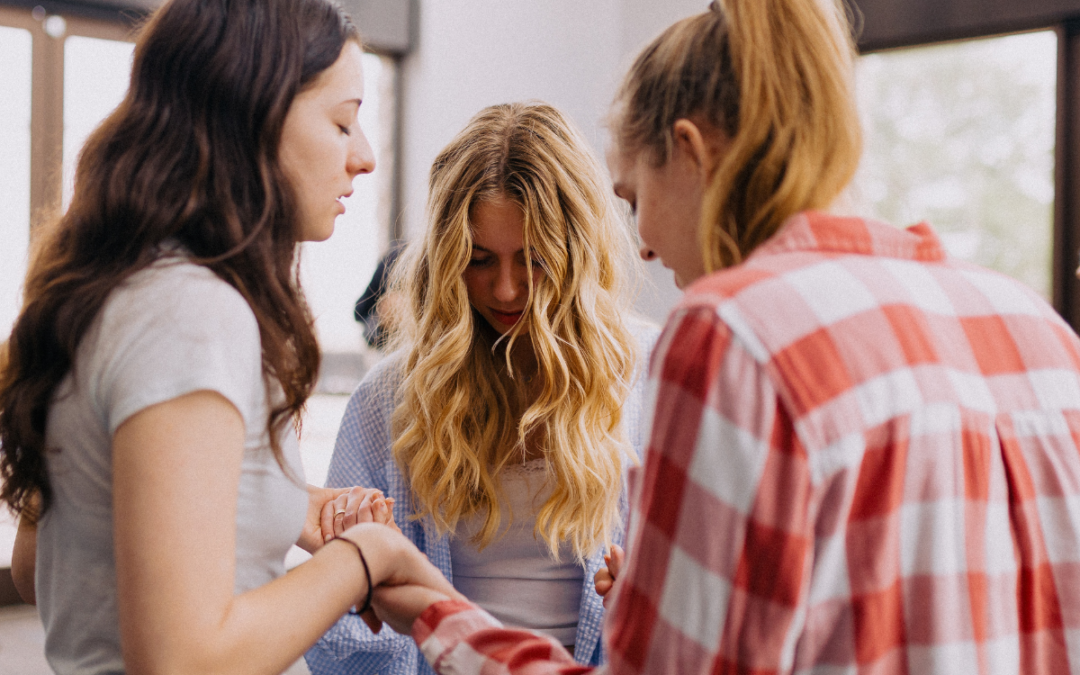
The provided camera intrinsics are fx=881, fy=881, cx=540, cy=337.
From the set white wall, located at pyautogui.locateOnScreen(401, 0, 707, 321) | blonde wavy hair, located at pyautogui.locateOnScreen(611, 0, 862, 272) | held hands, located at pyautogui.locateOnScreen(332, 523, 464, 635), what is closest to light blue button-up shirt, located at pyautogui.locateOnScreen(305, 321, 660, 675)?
held hands, located at pyautogui.locateOnScreen(332, 523, 464, 635)

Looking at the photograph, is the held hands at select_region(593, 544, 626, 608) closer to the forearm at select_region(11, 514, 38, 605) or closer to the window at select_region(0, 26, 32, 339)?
the forearm at select_region(11, 514, 38, 605)

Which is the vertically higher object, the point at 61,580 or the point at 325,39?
the point at 325,39

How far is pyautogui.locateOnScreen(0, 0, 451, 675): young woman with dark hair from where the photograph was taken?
2.41 feet

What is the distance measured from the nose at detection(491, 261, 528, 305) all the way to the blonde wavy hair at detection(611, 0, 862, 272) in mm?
763

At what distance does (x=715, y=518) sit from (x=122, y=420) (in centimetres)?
49

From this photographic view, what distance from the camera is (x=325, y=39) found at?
0.93 m

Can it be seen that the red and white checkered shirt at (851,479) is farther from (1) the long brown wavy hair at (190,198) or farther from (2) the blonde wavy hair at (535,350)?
(2) the blonde wavy hair at (535,350)

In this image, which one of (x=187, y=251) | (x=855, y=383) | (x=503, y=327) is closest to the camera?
(x=855, y=383)

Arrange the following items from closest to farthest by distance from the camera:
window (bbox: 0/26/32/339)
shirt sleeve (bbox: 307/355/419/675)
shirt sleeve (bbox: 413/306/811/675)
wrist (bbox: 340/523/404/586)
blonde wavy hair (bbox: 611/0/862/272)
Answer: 1. shirt sleeve (bbox: 413/306/811/675)
2. blonde wavy hair (bbox: 611/0/862/272)
3. wrist (bbox: 340/523/404/586)
4. shirt sleeve (bbox: 307/355/419/675)
5. window (bbox: 0/26/32/339)

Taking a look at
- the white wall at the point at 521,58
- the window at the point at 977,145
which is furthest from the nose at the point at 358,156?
the white wall at the point at 521,58

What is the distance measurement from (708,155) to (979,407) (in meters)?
0.29

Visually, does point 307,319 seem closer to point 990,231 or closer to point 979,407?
point 979,407

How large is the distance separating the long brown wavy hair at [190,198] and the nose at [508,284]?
23.9 inches

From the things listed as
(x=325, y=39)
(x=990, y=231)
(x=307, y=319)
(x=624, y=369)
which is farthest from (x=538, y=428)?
(x=990, y=231)
